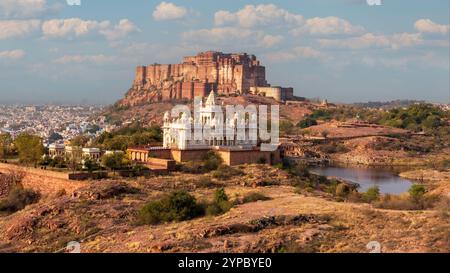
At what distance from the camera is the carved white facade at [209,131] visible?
96.2 feet

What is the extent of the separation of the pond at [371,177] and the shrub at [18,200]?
14.7m

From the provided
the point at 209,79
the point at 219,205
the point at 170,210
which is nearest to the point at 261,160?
the point at 219,205

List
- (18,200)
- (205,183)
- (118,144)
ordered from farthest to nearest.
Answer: (118,144) → (205,183) → (18,200)

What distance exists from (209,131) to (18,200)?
927 cm

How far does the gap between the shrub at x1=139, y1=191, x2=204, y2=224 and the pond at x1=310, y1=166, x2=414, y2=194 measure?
589 inches

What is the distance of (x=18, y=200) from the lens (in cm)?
2381

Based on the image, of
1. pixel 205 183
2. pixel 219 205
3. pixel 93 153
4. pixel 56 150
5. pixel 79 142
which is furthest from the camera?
pixel 79 142

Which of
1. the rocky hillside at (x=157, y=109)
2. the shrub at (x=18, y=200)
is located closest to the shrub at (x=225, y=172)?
the shrub at (x=18, y=200)

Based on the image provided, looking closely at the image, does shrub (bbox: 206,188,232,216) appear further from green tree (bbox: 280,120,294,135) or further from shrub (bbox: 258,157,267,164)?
green tree (bbox: 280,120,294,135)

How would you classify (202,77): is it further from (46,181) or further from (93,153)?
(46,181)

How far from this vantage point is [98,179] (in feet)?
79.4

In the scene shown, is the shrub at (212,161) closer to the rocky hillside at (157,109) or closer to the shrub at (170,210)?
the shrub at (170,210)

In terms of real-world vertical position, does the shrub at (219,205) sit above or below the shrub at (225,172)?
below
